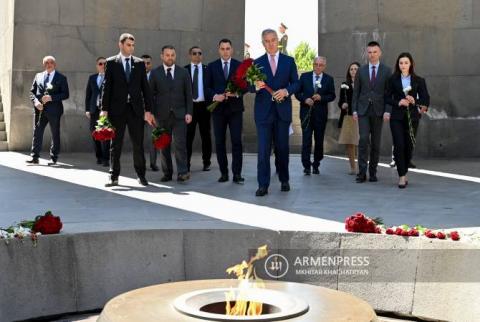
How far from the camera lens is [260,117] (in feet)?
33.9

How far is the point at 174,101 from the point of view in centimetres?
1176

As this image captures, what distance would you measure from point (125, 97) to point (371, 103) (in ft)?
12.3

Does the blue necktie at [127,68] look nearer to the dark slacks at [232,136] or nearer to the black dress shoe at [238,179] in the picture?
the dark slacks at [232,136]

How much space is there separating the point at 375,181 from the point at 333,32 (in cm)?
620

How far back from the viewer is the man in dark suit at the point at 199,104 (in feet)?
42.1

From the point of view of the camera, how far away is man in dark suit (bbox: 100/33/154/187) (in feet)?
35.4

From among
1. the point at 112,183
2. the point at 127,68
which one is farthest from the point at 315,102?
the point at 112,183

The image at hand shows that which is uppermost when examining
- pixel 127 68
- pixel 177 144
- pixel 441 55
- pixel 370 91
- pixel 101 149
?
pixel 441 55

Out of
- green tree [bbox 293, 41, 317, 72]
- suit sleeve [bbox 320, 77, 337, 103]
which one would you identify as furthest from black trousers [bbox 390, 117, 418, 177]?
green tree [bbox 293, 41, 317, 72]

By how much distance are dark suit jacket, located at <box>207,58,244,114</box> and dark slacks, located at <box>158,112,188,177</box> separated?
1.98ft

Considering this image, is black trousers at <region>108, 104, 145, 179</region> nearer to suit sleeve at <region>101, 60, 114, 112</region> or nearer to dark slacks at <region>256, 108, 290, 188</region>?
suit sleeve at <region>101, 60, 114, 112</region>

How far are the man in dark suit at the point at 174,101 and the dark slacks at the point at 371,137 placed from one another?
2.69 m

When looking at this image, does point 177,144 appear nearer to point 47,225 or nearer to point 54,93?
point 54,93

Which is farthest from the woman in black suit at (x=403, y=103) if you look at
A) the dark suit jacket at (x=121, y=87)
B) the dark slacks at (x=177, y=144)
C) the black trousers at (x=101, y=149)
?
the black trousers at (x=101, y=149)
